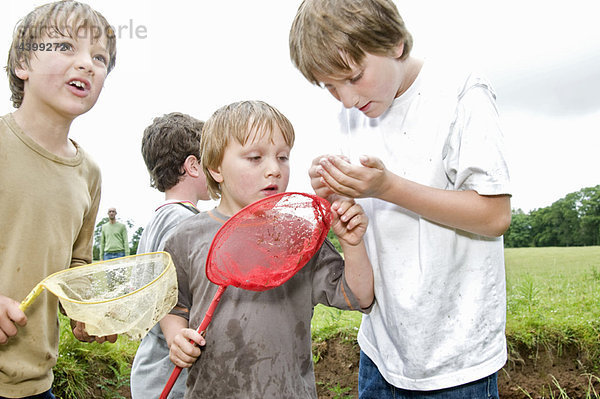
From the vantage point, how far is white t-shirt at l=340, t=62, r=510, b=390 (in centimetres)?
167

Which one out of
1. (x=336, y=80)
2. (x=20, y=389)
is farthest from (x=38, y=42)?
(x=20, y=389)

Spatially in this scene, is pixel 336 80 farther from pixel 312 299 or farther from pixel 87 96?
pixel 87 96

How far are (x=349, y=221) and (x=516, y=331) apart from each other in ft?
10.2

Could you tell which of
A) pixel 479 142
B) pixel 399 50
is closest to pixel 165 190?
pixel 399 50

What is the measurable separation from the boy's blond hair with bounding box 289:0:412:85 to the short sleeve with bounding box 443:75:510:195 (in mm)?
297

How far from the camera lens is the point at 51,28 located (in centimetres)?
191

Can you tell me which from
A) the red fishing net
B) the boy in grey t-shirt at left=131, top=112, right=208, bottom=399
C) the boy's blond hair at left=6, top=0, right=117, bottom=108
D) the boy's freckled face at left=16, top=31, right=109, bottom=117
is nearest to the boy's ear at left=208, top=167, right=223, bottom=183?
the red fishing net

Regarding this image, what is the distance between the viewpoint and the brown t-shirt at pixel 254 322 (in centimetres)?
165

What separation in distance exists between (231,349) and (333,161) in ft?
2.43

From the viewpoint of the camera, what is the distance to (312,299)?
178cm

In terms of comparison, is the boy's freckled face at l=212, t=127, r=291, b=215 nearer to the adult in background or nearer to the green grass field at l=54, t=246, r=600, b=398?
the green grass field at l=54, t=246, r=600, b=398

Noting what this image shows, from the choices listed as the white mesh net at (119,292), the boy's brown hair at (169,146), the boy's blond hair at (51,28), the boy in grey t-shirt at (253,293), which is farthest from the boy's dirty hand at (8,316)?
the boy's brown hair at (169,146)

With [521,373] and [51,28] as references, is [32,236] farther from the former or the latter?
[521,373]

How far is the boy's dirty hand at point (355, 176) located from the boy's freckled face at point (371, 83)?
27 cm
